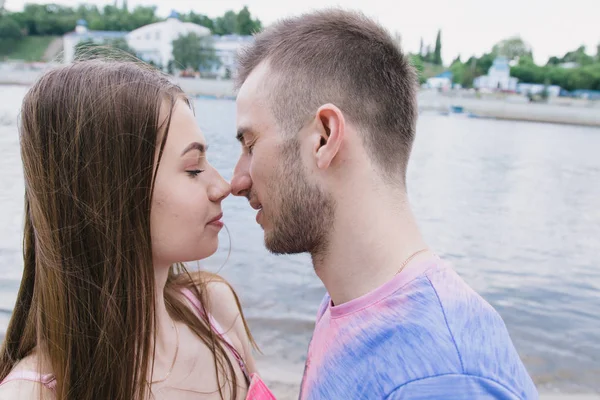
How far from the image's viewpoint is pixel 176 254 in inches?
75.4

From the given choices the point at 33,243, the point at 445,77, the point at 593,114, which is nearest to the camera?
the point at 33,243

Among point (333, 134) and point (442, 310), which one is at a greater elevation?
point (333, 134)

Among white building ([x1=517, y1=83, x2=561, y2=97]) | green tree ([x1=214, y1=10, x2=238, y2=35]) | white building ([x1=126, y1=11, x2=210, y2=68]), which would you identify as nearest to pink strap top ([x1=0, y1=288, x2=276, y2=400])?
white building ([x1=517, y1=83, x2=561, y2=97])

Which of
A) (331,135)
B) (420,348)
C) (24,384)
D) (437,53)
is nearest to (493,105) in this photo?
(437,53)

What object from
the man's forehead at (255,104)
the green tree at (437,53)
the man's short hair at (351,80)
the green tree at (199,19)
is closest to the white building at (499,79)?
the green tree at (437,53)

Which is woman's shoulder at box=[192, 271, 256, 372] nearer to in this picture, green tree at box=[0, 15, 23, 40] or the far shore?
the far shore

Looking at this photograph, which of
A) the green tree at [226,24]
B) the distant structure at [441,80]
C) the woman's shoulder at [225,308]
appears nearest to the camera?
the woman's shoulder at [225,308]

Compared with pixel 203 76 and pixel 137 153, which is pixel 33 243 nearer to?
pixel 137 153

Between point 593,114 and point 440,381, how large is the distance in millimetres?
69103

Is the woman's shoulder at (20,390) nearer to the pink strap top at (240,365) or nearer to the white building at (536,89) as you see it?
the pink strap top at (240,365)

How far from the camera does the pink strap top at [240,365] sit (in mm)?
1655

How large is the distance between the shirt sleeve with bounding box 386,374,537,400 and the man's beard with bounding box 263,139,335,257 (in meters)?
0.59

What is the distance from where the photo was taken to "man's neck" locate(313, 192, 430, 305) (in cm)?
165

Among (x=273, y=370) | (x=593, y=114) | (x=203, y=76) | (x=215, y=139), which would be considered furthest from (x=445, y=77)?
(x=273, y=370)
